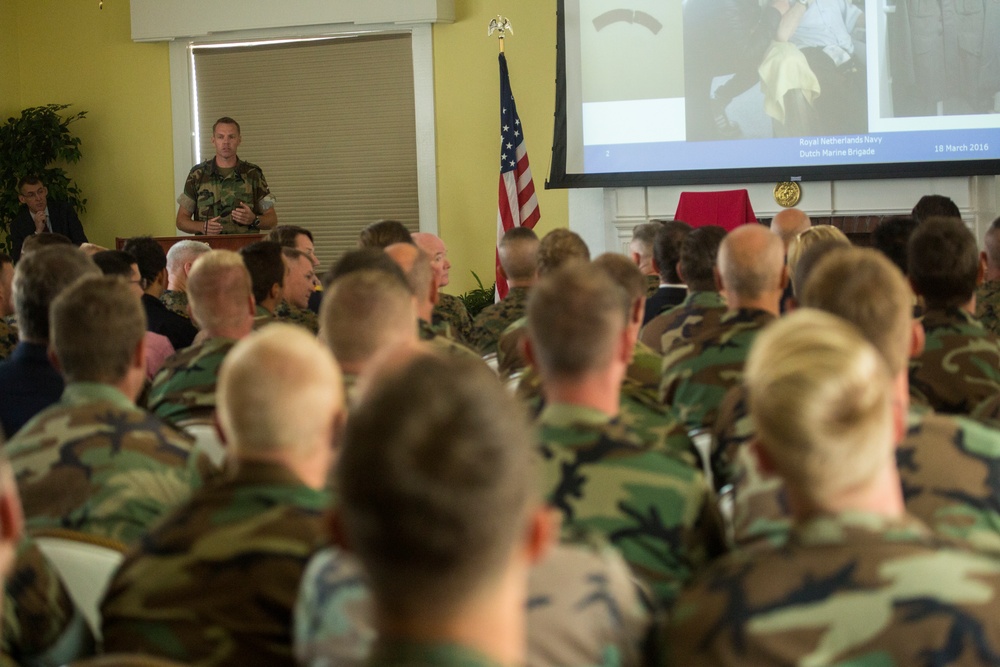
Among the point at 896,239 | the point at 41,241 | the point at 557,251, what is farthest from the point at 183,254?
the point at 896,239

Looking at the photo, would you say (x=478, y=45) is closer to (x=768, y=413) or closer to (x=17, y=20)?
(x=17, y=20)

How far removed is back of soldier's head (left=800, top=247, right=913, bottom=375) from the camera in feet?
7.69

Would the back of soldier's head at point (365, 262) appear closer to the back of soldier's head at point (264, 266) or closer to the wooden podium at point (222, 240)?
the back of soldier's head at point (264, 266)

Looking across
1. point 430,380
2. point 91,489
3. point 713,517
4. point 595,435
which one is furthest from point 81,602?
point 430,380

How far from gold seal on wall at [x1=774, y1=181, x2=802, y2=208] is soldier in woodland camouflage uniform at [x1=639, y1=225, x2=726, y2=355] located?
4158mm

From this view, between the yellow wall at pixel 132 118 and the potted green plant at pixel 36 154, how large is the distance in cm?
22

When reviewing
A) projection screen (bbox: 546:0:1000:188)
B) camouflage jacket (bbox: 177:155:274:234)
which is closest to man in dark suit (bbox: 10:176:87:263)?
camouflage jacket (bbox: 177:155:274:234)

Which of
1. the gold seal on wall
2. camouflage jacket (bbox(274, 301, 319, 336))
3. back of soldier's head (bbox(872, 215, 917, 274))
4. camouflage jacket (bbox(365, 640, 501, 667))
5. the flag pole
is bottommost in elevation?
camouflage jacket (bbox(274, 301, 319, 336))

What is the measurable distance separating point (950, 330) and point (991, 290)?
1.59 m

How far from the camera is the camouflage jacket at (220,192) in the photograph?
822 centimetres

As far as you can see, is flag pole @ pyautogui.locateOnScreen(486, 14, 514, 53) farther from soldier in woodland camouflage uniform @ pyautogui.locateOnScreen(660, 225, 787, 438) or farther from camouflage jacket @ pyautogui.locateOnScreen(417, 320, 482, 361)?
soldier in woodland camouflage uniform @ pyautogui.locateOnScreen(660, 225, 787, 438)

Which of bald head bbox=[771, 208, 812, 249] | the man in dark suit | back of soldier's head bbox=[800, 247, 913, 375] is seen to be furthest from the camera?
the man in dark suit

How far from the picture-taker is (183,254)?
6266 millimetres

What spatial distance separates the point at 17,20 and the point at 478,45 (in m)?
4.27
